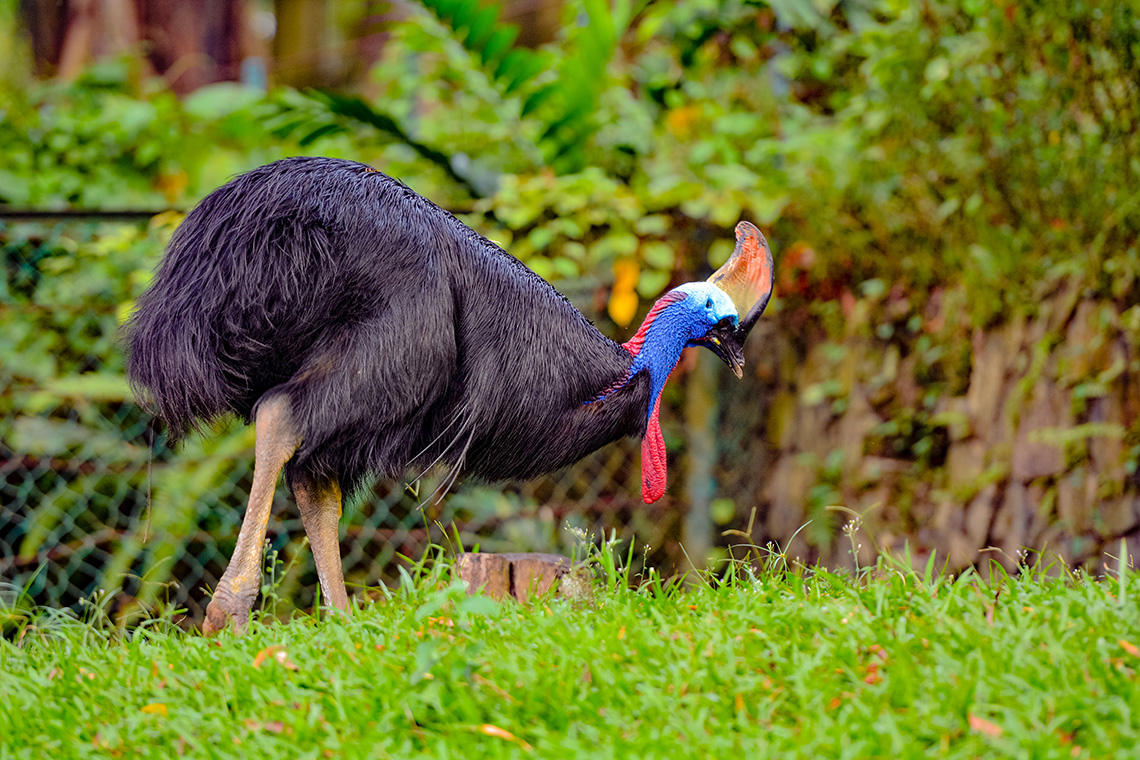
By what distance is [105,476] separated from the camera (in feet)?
13.6

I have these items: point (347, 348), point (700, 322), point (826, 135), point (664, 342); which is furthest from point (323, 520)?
point (826, 135)

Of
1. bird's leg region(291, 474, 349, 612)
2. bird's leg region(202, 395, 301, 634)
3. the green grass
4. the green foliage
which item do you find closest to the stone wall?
the green foliage

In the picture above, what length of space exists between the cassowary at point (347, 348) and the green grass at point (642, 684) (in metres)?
0.36

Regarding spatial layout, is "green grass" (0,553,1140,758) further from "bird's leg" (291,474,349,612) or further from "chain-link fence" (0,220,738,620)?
"chain-link fence" (0,220,738,620)

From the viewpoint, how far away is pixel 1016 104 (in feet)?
12.5

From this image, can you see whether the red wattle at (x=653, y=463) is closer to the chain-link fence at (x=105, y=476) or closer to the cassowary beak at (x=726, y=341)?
the cassowary beak at (x=726, y=341)

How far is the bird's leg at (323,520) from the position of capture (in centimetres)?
256

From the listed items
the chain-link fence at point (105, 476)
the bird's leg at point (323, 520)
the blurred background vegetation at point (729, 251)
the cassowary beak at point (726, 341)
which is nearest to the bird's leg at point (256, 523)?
the bird's leg at point (323, 520)

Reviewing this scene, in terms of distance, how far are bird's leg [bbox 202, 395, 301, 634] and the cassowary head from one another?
2.77 ft

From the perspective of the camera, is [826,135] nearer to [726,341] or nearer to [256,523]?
[726,341]

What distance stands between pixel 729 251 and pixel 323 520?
98.7 inches

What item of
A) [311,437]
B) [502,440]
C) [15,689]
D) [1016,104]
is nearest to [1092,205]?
[1016,104]

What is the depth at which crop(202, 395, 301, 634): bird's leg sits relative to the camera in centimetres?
235

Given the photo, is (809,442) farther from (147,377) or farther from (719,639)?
(147,377)
